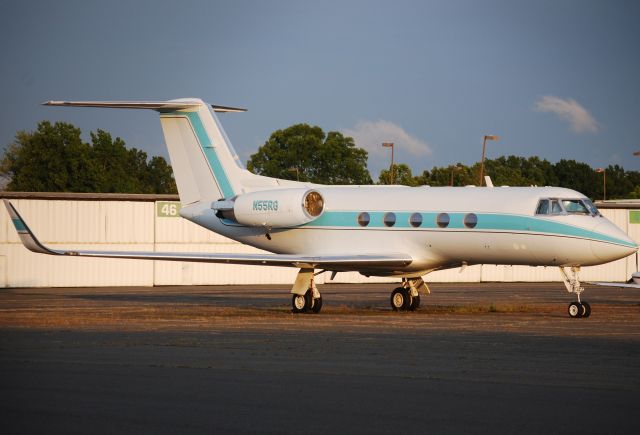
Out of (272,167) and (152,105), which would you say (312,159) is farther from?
(152,105)

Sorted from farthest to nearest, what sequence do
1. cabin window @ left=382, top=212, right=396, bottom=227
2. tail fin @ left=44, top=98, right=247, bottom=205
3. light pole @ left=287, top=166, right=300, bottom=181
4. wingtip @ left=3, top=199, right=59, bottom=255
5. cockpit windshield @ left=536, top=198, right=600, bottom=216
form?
light pole @ left=287, top=166, right=300, bottom=181, tail fin @ left=44, top=98, right=247, bottom=205, cabin window @ left=382, top=212, right=396, bottom=227, wingtip @ left=3, top=199, right=59, bottom=255, cockpit windshield @ left=536, top=198, right=600, bottom=216

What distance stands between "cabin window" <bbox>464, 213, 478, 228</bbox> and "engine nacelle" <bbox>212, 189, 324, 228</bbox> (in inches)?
170

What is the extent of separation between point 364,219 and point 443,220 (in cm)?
235

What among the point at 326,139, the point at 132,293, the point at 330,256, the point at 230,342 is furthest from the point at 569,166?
the point at 230,342

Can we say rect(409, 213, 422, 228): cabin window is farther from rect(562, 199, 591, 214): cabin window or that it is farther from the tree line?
the tree line

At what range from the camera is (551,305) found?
3014 centimetres

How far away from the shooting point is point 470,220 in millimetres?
25109

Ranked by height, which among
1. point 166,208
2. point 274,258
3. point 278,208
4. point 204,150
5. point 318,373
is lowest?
point 318,373

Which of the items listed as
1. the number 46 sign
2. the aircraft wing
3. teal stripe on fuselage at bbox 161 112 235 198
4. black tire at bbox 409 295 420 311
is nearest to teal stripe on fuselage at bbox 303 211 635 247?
the aircraft wing

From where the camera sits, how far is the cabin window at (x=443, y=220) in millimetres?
25453

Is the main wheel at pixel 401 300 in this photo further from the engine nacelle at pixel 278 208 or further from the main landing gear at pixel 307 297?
the engine nacelle at pixel 278 208

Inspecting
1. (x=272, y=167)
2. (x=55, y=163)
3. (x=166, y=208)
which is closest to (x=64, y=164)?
(x=55, y=163)

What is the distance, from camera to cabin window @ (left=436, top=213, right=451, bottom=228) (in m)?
25.5

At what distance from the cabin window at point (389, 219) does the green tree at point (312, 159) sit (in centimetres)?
8818
